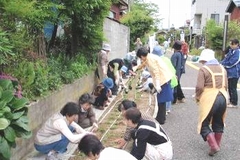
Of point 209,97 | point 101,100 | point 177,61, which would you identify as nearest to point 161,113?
point 101,100

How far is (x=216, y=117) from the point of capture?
582 centimetres

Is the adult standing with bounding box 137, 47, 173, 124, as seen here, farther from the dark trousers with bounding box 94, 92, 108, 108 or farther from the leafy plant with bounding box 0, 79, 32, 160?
the leafy plant with bounding box 0, 79, 32, 160

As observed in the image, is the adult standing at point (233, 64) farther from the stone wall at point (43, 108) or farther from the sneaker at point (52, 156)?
the sneaker at point (52, 156)

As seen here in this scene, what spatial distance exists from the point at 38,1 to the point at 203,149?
3742mm

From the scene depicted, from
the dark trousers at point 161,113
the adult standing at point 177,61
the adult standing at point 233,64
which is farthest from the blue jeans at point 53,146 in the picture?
the adult standing at point 233,64

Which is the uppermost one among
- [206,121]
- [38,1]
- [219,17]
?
[219,17]

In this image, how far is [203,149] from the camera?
6039mm

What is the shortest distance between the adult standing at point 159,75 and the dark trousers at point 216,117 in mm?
1628

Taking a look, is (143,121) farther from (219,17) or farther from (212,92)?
(219,17)

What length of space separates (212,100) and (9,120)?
131 inches

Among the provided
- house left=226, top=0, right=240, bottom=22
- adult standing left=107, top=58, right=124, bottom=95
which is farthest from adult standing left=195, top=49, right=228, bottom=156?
house left=226, top=0, right=240, bottom=22

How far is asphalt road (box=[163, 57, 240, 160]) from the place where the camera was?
18.9 ft

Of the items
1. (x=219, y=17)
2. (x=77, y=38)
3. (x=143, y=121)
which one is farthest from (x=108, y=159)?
(x=219, y=17)

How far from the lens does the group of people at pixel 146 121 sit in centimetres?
436
